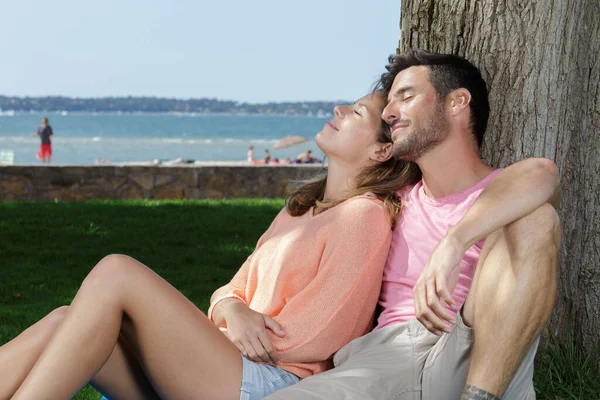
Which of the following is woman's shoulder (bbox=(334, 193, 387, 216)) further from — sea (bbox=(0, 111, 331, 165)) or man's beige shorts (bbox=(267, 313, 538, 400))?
sea (bbox=(0, 111, 331, 165))

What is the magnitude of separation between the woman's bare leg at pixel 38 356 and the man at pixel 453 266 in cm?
64

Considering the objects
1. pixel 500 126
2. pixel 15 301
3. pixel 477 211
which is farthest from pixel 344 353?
pixel 15 301

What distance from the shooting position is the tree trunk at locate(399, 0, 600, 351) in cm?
338

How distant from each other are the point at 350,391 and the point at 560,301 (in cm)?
145

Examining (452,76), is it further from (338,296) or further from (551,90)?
(338,296)

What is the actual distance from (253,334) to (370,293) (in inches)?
16.3

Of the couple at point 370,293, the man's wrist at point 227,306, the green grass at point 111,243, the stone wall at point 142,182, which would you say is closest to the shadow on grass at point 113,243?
the green grass at point 111,243

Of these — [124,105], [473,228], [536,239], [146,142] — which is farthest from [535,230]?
[124,105]

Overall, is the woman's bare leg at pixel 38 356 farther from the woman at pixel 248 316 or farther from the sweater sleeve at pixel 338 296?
the sweater sleeve at pixel 338 296

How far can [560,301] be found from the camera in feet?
12.1

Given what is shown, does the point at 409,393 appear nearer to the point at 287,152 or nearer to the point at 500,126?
the point at 500,126

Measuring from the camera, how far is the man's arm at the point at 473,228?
8.02 feet

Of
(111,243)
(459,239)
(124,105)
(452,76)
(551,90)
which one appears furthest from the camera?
(124,105)

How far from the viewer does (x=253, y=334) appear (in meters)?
2.82
